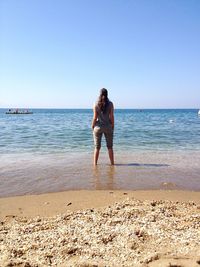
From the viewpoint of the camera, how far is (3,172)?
6.99m

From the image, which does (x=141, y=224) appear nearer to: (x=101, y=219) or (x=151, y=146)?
(x=101, y=219)

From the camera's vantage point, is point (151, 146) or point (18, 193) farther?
point (151, 146)

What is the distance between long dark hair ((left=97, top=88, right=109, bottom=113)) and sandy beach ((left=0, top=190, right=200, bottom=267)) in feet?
11.1

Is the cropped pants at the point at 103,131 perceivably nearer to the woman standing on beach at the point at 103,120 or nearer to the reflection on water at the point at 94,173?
the woman standing on beach at the point at 103,120

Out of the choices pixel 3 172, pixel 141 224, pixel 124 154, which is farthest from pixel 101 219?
pixel 124 154

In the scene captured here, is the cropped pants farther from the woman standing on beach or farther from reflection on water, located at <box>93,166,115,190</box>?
reflection on water, located at <box>93,166,115,190</box>

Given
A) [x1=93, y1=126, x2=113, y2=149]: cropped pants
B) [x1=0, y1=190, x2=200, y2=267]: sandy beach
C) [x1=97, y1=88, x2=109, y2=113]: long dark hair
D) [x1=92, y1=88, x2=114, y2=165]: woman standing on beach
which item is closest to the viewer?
[x1=0, y1=190, x2=200, y2=267]: sandy beach

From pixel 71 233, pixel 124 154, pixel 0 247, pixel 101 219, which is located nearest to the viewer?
pixel 0 247

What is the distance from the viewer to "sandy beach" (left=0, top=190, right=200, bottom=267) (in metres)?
2.82

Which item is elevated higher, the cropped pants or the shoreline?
the cropped pants

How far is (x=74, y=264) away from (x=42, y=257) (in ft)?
1.12

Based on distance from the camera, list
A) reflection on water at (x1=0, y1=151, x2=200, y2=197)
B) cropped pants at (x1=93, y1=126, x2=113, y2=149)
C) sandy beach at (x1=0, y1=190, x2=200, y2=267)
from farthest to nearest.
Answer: cropped pants at (x1=93, y1=126, x2=113, y2=149)
reflection on water at (x1=0, y1=151, x2=200, y2=197)
sandy beach at (x1=0, y1=190, x2=200, y2=267)

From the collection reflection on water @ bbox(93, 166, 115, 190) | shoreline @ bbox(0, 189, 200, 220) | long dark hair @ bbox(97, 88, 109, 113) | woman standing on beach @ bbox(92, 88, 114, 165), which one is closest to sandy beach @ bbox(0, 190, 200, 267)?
shoreline @ bbox(0, 189, 200, 220)

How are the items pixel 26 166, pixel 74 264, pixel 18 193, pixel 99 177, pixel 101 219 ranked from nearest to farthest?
pixel 74 264
pixel 101 219
pixel 18 193
pixel 99 177
pixel 26 166
